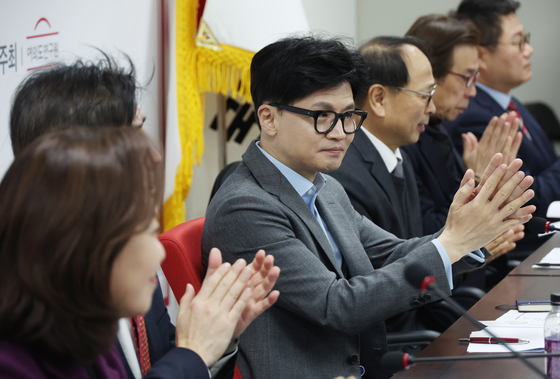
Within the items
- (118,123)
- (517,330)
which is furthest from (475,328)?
(118,123)

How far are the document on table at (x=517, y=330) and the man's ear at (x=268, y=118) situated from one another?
0.68m

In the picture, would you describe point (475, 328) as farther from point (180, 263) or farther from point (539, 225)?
point (180, 263)

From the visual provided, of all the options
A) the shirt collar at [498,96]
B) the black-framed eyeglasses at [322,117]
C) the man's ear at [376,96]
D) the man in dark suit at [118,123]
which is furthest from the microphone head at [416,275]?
the shirt collar at [498,96]

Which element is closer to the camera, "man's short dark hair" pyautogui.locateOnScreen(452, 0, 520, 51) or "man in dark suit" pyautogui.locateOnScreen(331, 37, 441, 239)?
"man in dark suit" pyautogui.locateOnScreen(331, 37, 441, 239)

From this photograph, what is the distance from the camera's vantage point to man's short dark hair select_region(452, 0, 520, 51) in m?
3.24

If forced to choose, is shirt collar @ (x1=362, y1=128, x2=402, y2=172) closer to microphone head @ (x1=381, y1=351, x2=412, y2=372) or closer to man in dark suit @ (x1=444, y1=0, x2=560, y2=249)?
man in dark suit @ (x1=444, y1=0, x2=560, y2=249)

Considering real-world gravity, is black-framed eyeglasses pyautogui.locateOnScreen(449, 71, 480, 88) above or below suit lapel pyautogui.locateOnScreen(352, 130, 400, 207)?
above

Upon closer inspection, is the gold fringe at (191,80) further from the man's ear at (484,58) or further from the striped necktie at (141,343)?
the man's ear at (484,58)

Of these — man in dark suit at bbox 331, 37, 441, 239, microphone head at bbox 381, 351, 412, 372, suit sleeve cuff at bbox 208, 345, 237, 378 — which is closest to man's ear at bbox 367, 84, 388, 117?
man in dark suit at bbox 331, 37, 441, 239

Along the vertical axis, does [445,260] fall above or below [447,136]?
below

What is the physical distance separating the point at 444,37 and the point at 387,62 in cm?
74

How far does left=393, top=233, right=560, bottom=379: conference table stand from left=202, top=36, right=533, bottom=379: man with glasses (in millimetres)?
114

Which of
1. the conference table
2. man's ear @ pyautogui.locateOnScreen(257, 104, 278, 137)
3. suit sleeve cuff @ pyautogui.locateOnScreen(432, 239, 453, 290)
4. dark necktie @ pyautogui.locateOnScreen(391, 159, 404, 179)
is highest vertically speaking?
man's ear @ pyautogui.locateOnScreen(257, 104, 278, 137)

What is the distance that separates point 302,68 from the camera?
1413mm
